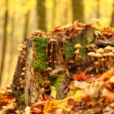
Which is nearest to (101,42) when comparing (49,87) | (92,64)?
(92,64)

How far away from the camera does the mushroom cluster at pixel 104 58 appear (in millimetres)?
2721

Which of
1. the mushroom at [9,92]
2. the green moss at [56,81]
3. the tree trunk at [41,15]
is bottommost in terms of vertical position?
the mushroom at [9,92]

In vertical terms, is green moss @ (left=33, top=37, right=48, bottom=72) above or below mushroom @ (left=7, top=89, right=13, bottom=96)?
above

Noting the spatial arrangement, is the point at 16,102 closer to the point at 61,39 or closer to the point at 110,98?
the point at 61,39

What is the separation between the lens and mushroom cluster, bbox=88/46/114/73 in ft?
8.93

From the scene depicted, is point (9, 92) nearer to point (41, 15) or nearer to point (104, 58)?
point (104, 58)

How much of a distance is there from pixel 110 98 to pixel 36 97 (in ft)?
5.32

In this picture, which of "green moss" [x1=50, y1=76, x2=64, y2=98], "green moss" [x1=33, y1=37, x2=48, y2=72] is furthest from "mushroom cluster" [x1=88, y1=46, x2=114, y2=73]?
"green moss" [x1=33, y1=37, x2=48, y2=72]

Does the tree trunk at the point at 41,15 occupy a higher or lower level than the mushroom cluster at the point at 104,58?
higher

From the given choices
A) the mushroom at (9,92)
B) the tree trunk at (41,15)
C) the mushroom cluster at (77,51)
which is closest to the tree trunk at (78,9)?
the tree trunk at (41,15)

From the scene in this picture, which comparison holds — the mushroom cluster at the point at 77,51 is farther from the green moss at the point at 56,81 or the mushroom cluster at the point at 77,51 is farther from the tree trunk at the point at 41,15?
the tree trunk at the point at 41,15

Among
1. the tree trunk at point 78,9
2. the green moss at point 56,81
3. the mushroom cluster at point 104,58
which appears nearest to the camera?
the mushroom cluster at point 104,58

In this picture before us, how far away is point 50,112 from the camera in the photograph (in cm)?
215

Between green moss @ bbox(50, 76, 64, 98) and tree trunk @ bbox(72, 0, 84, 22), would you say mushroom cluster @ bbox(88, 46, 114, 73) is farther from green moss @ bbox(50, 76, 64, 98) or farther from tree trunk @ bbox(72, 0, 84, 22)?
tree trunk @ bbox(72, 0, 84, 22)
